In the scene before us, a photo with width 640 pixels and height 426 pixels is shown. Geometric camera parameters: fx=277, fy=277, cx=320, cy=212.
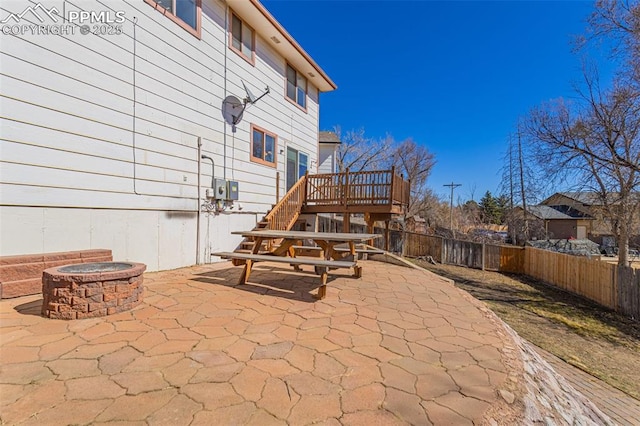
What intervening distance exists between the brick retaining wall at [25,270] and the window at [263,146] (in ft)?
15.5

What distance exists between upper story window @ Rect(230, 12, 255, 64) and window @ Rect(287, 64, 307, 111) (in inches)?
71.2

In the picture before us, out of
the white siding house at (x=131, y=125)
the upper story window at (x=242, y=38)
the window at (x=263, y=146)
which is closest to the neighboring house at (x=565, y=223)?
the window at (x=263, y=146)

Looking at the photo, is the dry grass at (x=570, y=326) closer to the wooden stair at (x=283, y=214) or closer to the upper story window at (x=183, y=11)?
the wooden stair at (x=283, y=214)

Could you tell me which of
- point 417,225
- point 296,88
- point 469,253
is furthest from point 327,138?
point 417,225

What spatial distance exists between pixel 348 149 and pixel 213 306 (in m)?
21.4

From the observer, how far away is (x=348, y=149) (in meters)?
23.4

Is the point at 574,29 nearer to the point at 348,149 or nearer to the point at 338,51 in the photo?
the point at 338,51

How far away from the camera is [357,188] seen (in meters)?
8.34

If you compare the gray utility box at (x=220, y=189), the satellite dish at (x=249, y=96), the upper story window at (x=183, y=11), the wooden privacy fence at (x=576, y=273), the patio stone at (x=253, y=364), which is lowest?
the wooden privacy fence at (x=576, y=273)

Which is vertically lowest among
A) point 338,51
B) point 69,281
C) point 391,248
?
A: point 391,248

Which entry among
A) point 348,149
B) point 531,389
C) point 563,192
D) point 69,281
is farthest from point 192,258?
point 348,149

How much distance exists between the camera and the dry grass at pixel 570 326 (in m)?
5.22

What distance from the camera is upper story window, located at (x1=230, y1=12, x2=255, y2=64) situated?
22.9ft

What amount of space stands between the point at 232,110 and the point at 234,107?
0.34ft
